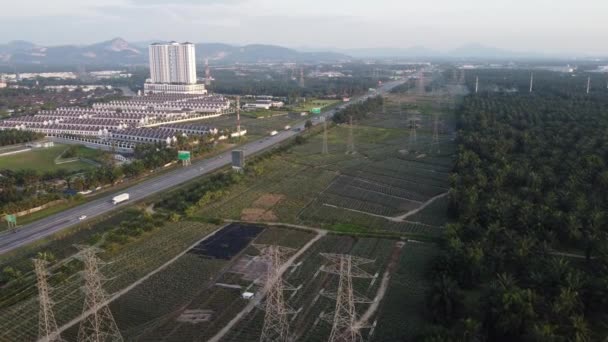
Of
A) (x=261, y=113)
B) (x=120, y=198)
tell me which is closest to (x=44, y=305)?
(x=120, y=198)

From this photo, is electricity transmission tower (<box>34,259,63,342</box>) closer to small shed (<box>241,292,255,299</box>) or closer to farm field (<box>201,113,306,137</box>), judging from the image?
small shed (<box>241,292,255,299</box>)

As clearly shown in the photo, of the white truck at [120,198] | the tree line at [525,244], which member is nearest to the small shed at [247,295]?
the tree line at [525,244]

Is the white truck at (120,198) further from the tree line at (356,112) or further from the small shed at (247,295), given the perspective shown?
the tree line at (356,112)

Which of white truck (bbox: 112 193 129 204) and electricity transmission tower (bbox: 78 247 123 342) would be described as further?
white truck (bbox: 112 193 129 204)

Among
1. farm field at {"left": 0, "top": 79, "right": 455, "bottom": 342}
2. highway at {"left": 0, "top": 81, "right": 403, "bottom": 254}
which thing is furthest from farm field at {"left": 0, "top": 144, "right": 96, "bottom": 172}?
farm field at {"left": 0, "top": 79, "right": 455, "bottom": 342}

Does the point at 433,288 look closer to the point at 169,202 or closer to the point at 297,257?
the point at 297,257
